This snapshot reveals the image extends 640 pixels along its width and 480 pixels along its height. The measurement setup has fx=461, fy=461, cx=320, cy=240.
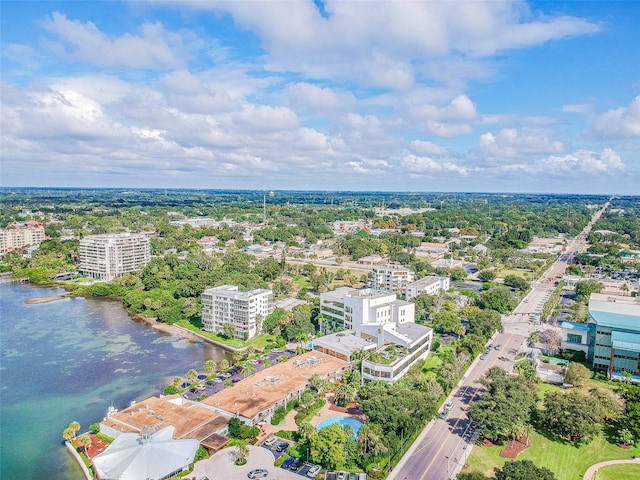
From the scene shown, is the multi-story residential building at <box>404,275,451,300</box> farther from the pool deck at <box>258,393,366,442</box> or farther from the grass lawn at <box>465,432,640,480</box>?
the grass lawn at <box>465,432,640,480</box>

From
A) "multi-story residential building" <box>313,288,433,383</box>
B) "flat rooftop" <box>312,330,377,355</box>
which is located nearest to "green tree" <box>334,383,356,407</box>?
"multi-story residential building" <box>313,288,433,383</box>

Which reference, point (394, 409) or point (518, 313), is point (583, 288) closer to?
point (518, 313)

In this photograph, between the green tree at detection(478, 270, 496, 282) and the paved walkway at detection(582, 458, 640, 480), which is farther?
the green tree at detection(478, 270, 496, 282)

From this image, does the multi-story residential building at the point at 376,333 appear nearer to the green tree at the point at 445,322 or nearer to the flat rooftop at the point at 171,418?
the green tree at the point at 445,322

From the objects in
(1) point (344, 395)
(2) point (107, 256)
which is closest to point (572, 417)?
(1) point (344, 395)

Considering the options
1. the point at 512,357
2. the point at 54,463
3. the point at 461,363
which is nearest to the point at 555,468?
the point at 461,363
